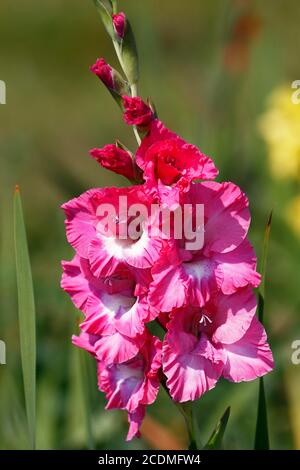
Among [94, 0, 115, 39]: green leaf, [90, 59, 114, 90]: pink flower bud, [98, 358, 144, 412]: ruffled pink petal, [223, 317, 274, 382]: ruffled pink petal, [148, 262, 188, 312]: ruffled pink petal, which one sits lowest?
[98, 358, 144, 412]: ruffled pink petal

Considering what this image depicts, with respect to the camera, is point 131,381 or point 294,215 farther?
point 294,215

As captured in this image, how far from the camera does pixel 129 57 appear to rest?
0.76 metres

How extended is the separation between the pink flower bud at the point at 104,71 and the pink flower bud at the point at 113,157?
6 cm

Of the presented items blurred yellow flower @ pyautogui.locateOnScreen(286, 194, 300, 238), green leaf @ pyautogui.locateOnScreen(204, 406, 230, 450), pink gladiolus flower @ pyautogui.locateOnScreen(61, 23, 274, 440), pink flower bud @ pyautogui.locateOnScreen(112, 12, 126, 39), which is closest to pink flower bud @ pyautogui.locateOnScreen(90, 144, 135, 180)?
pink gladiolus flower @ pyautogui.locateOnScreen(61, 23, 274, 440)

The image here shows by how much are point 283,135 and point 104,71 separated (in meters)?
0.86

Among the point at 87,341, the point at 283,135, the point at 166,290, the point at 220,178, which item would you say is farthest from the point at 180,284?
the point at 283,135

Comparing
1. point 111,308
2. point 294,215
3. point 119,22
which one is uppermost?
point 119,22

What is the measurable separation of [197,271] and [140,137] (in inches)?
4.6

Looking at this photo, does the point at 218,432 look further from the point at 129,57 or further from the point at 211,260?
the point at 129,57

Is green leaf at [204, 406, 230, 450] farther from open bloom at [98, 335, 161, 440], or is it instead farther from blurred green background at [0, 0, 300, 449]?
blurred green background at [0, 0, 300, 449]

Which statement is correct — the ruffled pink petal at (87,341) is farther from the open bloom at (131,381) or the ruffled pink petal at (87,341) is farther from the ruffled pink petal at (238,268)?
the ruffled pink petal at (238,268)

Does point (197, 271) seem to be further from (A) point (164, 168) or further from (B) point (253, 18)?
(B) point (253, 18)

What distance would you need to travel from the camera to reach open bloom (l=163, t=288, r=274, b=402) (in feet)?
2.35

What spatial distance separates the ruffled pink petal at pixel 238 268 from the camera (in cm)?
70
